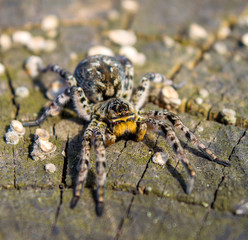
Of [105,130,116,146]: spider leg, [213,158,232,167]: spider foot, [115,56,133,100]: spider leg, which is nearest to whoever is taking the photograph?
[213,158,232,167]: spider foot

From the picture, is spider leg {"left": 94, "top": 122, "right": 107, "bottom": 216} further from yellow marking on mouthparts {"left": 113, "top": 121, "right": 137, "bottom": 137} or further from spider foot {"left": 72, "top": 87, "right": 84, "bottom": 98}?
spider foot {"left": 72, "top": 87, "right": 84, "bottom": 98}

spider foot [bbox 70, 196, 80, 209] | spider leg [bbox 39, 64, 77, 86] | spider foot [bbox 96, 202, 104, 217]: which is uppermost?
spider leg [bbox 39, 64, 77, 86]

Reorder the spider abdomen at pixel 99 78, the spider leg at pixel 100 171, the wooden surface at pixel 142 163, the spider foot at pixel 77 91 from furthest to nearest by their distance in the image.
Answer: the spider abdomen at pixel 99 78 → the spider foot at pixel 77 91 → the spider leg at pixel 100 171 → the wooden surface at pixel 142 163

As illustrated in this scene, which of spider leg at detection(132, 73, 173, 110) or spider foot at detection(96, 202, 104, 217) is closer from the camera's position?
spider foot at detection(96, 202, 104, 217)

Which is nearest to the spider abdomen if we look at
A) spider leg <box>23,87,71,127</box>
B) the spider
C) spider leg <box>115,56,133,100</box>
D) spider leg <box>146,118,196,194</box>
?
the spider

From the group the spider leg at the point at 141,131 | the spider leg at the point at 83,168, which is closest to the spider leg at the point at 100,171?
the spider leg at the point at 83,168

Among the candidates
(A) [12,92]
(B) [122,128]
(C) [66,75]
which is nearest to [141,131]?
(B) [122,128]

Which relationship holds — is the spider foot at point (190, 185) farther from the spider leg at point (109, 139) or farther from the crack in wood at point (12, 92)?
the crack in wood at point (12, 92)

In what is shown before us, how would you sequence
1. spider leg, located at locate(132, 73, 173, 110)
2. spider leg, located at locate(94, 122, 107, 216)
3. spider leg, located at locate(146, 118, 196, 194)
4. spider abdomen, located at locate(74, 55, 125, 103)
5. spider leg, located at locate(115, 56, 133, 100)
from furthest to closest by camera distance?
spider leg, located at locate(115, 56, 133, 100) < spider leg, located at locate(132, 73, 173, 110) < spider abdomen, located at locate(74, 55, 125, 103) < spider leg, located at locate(146, 118, 196, 194) < spider leg, located at locate(94, 122, 107, 216)

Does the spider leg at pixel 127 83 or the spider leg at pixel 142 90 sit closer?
the spider leg at pixel 142 90
